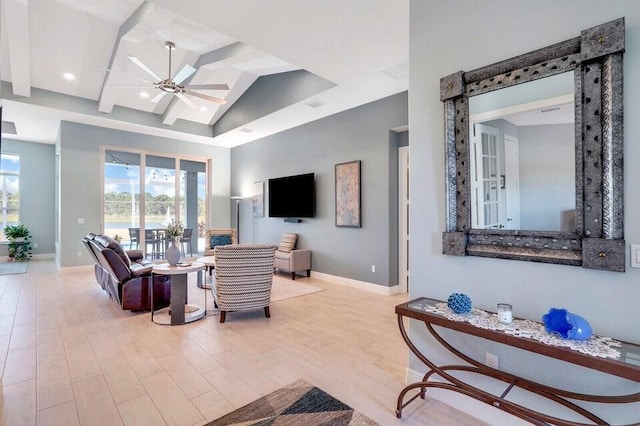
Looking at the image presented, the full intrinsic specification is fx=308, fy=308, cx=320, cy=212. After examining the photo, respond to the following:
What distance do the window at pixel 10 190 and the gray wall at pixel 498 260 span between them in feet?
36.2

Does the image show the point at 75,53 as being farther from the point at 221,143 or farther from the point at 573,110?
the point at 573,110

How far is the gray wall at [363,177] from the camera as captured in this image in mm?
5066

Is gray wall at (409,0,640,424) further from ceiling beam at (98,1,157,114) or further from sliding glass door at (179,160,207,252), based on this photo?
sliding glass door at (179,160,207,252)

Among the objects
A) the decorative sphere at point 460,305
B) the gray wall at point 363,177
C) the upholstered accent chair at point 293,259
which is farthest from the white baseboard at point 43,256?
the decorative sphere at point 460,305

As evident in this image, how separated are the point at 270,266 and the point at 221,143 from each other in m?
5.88

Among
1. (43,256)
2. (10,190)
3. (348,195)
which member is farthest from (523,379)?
(10,190)

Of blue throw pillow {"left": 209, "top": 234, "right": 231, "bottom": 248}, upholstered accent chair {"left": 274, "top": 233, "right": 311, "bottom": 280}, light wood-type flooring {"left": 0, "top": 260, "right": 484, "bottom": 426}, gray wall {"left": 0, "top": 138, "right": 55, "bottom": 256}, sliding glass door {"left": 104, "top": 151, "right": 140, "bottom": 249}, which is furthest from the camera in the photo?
gray wall {"left": 0, "top": 138, "right": 55, "bottom": 256}

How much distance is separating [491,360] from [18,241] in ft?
35.8

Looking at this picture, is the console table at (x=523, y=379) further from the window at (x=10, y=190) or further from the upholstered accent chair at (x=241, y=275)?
the window at (x=10, y=190)

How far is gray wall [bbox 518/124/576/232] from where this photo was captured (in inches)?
65.7

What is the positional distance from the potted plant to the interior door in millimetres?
10963

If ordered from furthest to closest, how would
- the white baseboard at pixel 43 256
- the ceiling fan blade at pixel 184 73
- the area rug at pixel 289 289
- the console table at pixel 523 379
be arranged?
1. the white baseboard at pixel 43 256
2. the area rug at pixel 289 289
3. the ceiling fan blade at pixel 184 73
4. the console table at pixel 523 379

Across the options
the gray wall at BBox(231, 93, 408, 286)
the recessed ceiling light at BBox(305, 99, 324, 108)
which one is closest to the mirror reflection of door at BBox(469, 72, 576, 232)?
the gray wall at BBox(231, 93, 408, 286)

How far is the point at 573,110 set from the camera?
5.37 feet
